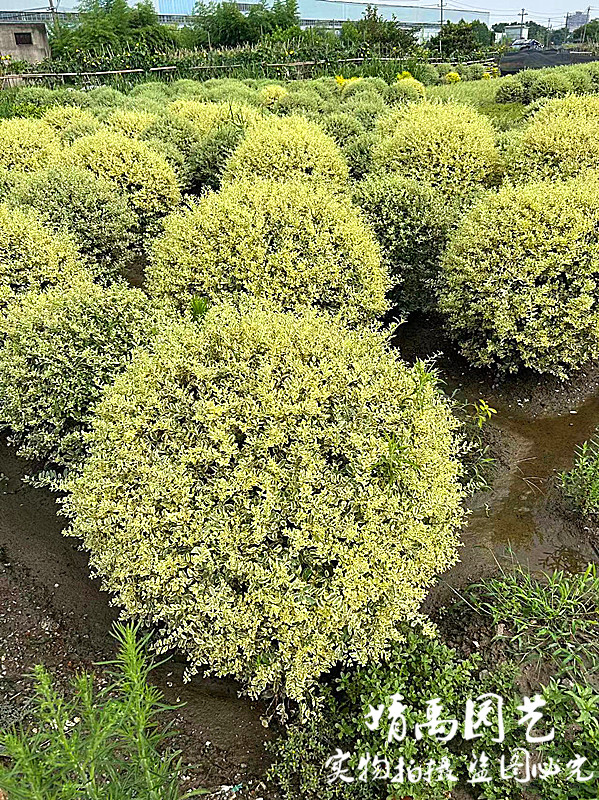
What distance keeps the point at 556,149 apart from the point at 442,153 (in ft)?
4.09

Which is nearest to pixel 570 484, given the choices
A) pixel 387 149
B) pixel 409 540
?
pixel 409 540

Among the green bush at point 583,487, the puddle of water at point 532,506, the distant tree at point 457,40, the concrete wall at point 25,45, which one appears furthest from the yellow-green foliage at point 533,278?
the concrete wall at point 25,45

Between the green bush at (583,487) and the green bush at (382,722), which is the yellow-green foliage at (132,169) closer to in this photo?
the green bush at (583,487)

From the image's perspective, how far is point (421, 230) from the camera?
534 centimetres

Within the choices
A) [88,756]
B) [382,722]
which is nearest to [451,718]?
[382,722]

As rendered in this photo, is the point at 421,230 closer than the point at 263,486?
No

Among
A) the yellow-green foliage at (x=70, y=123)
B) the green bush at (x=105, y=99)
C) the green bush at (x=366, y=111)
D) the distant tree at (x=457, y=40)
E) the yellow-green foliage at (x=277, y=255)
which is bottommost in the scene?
the yellow-green foliage at (x=277, y=255)

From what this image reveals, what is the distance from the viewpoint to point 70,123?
362 inches

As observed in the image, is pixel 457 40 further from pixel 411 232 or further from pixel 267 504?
pixel 267 504

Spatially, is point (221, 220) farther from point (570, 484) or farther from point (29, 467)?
point (570, 484)

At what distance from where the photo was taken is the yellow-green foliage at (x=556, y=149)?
6.02 meters

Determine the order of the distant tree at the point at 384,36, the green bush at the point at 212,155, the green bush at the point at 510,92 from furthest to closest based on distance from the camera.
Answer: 1. the distant tree at the point at 384,36
2. the green bush at the point at 510,92
3. the green bush at the point at 212,155

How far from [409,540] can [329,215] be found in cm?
275

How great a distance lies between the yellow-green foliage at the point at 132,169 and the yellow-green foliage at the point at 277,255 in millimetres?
1941
